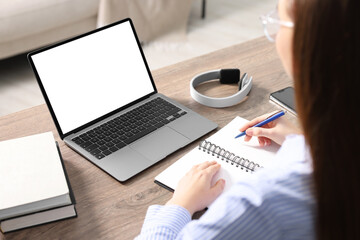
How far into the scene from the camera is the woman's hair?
0.53 meters

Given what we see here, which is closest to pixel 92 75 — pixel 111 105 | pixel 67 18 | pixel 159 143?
pixel 111 105

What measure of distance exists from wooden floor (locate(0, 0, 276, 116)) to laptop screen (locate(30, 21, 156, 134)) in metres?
1.33

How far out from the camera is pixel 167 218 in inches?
34.0

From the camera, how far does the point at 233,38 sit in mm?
3117

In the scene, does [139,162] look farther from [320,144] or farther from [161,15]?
[161,15]

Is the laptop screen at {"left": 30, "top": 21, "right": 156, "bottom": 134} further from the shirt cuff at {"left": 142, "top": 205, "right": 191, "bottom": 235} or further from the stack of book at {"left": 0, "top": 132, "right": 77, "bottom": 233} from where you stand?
the shirt cuff at {"left": 142, "top": 205, "right": 191, "bottom": 235}

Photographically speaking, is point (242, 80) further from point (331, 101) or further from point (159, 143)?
point (331, 101)

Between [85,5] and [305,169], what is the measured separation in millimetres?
2263

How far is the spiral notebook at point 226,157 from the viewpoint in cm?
101

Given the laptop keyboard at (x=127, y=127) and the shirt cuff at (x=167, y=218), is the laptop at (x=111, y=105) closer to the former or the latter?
the laptop keyboard at (x=127, y=127)

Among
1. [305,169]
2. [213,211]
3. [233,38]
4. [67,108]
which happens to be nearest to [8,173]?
[67,108]

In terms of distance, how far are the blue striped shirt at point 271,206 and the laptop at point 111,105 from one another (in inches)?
14.0

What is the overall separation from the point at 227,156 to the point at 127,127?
0.28m

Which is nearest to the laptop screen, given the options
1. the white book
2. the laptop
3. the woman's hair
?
the laptop
